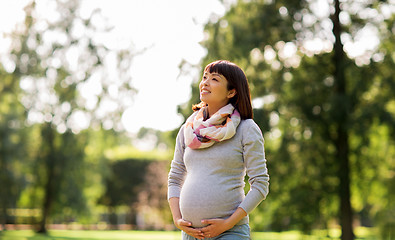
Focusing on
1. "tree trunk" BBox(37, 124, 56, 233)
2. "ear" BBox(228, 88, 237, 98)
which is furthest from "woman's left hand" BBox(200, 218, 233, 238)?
"tree trunk" BBox(37, 124, 56, 233)

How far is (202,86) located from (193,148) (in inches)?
14.7

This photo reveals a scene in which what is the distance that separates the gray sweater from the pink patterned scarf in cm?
6

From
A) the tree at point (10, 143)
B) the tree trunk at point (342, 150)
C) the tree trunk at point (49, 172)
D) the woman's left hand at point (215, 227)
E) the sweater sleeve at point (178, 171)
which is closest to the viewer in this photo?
the woman's left hand at point (215, 227)

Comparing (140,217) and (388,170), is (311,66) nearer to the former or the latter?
(388,170)

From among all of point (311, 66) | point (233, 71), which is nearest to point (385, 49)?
point (311, 66)

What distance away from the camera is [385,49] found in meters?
15.0

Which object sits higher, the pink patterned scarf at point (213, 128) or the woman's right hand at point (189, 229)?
the pink patterned scarf at point (213, 128)

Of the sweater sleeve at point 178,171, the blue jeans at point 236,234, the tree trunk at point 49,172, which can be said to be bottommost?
the tree trunk at point 49,172

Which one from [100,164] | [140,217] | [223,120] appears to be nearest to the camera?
[223,120]

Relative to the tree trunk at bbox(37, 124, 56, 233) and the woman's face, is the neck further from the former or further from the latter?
the tree trunk at bbox(37, 124, 56, 233)

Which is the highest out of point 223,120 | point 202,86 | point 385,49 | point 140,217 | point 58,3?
point 58,3

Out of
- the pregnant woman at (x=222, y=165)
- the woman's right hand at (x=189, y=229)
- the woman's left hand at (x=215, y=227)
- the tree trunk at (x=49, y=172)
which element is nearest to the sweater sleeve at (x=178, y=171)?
the pregnant woman at (x=222, y=165)

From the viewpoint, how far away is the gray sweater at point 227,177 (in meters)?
2.79

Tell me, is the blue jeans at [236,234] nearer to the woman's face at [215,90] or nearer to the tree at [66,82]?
the woman's face at [215,90]
